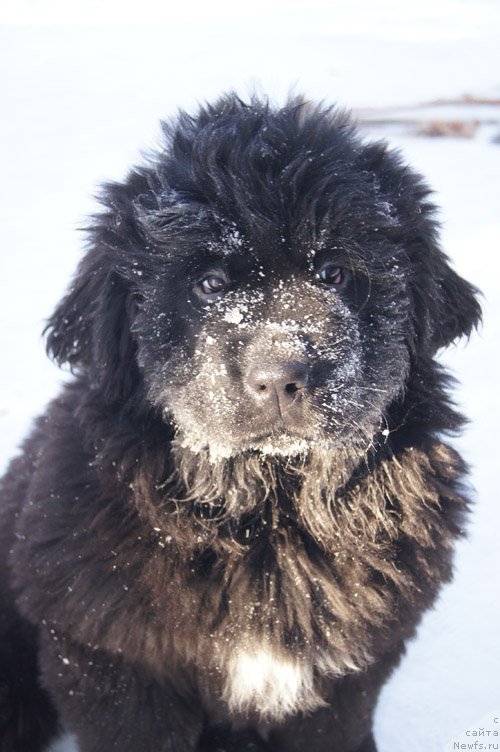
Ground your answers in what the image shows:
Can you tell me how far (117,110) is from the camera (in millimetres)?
7973

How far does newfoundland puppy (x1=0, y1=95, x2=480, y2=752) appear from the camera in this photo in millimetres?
2115

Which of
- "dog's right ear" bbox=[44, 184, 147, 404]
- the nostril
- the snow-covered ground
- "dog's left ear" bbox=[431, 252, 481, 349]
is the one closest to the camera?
the nostril

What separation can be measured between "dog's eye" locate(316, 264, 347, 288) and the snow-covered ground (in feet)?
2.43

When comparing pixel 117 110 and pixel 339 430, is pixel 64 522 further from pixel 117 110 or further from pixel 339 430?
pixel 117 110

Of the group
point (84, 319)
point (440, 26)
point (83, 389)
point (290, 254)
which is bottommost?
point (83, 389)

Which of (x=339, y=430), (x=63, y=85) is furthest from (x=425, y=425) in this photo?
(x=63, y=85)

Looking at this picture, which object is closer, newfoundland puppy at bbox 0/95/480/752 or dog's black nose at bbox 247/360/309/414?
dog's black nose at bbox 247/360/309/414

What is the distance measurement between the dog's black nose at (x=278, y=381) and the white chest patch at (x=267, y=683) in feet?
2.40

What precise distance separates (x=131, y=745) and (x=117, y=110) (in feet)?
21.6

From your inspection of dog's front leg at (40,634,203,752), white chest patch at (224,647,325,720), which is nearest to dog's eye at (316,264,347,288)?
white chest patch at (224,647,325,720)

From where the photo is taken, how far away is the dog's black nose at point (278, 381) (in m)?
2.00

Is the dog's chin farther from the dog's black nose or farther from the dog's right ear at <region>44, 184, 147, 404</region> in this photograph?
the dog's right ear at <region>44, 184, 147, 404</region>

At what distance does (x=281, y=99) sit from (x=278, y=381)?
3.58 ft

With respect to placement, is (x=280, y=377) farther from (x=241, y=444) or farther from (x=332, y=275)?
(x=332, y=275)
